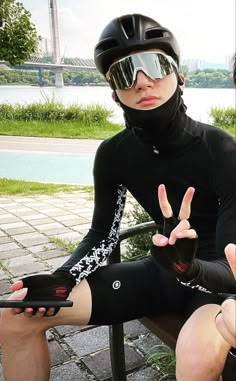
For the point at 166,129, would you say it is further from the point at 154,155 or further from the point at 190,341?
the point at 190,341

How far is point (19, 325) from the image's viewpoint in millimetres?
1431

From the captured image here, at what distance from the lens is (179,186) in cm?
157

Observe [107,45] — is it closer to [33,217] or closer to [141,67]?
[141,67]

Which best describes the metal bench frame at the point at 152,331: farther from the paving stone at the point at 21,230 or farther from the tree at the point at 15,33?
the tree at the point at 15,33

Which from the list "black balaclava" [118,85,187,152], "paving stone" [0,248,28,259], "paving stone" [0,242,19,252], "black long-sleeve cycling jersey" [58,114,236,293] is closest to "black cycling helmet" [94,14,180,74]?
Result: "black balaclava" [118,85,187,152]

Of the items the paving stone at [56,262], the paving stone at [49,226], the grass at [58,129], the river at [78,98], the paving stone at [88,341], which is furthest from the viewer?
the river at [78,98]

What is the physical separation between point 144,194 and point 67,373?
1022 millimetres

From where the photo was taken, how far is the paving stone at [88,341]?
7.24ft

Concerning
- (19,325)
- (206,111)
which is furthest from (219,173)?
(206,111)

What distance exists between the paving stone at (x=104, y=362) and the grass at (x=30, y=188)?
14.1 ft

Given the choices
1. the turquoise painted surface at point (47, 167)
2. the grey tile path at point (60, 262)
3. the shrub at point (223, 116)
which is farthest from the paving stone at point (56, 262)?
the shrub at point (223, 116)

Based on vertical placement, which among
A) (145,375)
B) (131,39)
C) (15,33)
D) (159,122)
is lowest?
(145,375)

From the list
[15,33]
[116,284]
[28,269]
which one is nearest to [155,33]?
[116,284]

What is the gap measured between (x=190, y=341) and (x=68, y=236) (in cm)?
306
